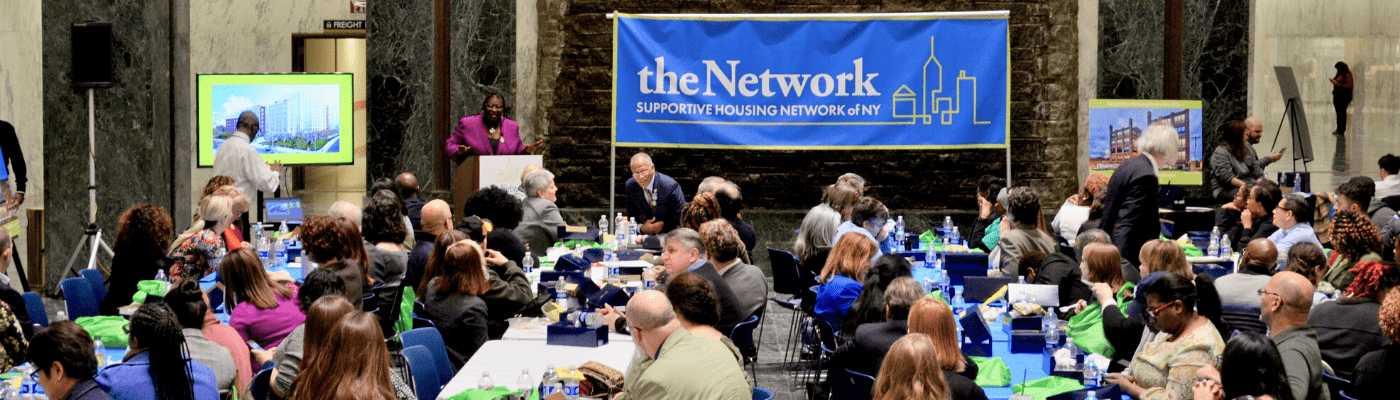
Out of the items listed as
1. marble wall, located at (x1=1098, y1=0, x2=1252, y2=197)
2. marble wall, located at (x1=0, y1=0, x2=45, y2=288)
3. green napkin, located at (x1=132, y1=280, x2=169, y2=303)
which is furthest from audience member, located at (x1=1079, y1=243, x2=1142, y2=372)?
marble wall, located at (x1=0, y1=0, x2=45, y2=288)

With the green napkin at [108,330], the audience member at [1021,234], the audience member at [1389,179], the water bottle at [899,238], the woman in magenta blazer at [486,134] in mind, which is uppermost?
the woman in magenta blazer at [486,134]

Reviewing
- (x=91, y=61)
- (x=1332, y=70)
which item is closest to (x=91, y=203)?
(x=91, y=61)

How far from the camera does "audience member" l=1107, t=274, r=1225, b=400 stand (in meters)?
4.95

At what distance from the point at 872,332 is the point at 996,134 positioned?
6102mm

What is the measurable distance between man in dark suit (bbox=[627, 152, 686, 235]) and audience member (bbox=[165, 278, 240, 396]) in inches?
203

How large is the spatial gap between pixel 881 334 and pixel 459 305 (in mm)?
1952

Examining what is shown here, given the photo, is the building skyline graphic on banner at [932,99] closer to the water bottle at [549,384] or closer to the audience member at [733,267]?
the audience member at [733,267]

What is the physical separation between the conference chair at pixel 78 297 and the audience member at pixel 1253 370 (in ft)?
17.4

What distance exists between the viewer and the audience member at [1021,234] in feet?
25.1

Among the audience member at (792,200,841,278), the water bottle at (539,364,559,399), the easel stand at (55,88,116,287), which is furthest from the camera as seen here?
the easel stand at (55,88,116,287)

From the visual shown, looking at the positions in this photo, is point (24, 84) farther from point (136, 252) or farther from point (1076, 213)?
point (1076, 213)

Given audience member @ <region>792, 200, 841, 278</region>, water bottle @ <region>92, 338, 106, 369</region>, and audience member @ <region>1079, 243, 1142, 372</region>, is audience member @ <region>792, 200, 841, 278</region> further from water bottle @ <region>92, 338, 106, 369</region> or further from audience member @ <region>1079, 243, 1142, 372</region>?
water bottle @ <region>92, 338, 106, 369</region>

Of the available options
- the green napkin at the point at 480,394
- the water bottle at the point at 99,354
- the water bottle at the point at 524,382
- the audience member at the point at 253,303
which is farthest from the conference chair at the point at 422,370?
the water bottle at the point at 99,354

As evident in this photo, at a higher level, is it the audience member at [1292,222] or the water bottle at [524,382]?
the audience member at [1292,222]
